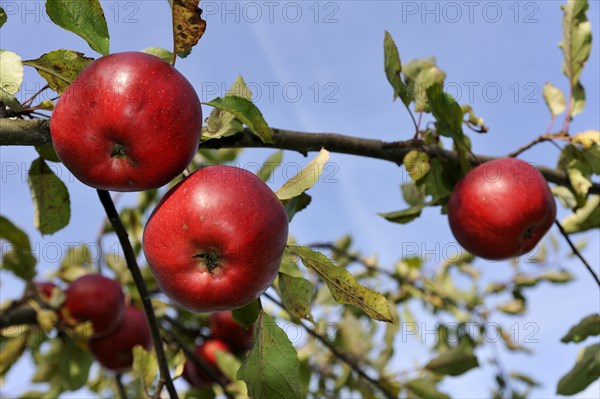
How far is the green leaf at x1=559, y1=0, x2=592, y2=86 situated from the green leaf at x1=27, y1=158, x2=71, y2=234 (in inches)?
71.9

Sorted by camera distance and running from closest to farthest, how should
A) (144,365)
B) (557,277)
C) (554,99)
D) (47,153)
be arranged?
(47,153) < (144,365) < (554,99) < (557,277)

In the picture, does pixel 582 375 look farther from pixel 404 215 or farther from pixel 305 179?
pixel 305 179

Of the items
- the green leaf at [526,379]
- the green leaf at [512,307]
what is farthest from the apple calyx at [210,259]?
the green leaf at [526,379]

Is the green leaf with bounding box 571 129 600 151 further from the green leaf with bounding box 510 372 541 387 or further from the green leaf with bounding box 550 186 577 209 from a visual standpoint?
the green leaf with bounding box 510 372 541 387

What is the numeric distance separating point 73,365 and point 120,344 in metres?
0.27

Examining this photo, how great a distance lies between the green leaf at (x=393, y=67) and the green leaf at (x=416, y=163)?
0.70 ft

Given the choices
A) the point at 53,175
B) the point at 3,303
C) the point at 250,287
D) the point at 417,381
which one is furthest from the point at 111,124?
the point at 3,303

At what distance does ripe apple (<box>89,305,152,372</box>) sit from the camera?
10.0 ft

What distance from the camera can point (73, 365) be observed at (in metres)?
3.05

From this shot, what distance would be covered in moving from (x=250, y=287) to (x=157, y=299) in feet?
6.41

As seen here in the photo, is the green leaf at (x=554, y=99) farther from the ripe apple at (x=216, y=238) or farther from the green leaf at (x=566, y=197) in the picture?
the ripe apple at (x=216, y=238)

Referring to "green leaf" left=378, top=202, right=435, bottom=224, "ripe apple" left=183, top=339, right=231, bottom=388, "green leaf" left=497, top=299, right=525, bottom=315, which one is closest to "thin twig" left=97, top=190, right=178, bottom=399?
"green leaf" left=378, top=202, right=435, bottom=224

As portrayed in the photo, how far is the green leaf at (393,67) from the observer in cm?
183

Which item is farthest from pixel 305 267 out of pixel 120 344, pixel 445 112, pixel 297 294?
pixel 120 344
